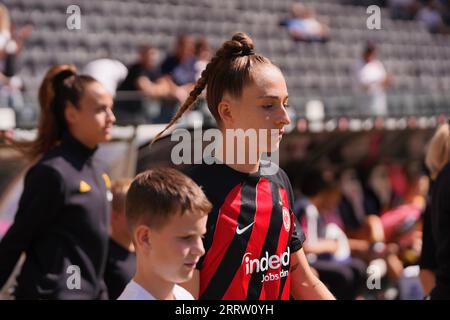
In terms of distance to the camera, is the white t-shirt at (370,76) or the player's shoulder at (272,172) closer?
the player's shoulder at (272,172)

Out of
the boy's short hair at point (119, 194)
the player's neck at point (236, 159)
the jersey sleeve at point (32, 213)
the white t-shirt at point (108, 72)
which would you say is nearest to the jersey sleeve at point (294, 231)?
the player's neck at point (236, 159)

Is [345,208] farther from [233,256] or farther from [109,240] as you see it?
[233,256]

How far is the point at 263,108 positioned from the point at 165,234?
58 cm

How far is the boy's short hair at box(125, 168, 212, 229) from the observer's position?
288 cm

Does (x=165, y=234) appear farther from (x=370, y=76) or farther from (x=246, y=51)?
(x=370, y=76)

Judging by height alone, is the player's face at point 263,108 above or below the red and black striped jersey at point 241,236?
above

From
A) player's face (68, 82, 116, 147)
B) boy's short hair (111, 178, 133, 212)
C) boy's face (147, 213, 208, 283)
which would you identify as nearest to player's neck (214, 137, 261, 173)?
boy's face (147, 213, 208, 283)

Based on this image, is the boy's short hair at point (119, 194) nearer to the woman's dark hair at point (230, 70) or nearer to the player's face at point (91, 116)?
the player's face at point (91, 116)

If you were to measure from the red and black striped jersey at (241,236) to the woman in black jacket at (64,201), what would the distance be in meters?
1.34

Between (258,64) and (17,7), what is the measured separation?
966cm

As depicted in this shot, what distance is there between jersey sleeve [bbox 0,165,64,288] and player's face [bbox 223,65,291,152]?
1.43 meters

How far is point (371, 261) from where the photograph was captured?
8.44 meters

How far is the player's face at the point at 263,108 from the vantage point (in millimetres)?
3170
